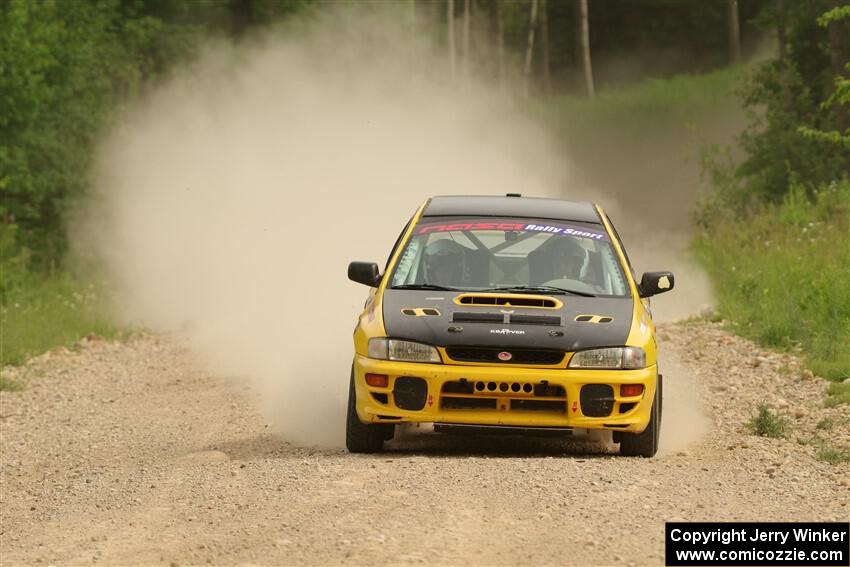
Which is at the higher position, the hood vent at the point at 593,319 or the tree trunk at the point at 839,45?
the tree trunk at the point at 839,45

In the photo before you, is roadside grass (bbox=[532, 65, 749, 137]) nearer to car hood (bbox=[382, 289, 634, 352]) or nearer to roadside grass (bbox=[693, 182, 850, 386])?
roadside grass (bbox=[693, 182, 850, 386])

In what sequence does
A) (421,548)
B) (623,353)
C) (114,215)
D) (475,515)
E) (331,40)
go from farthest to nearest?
(331,40)
(114,215)
(623,353)
(475,515)
(421,548)

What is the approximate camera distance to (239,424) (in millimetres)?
12773

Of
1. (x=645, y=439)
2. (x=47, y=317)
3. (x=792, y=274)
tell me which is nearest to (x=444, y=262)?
(x=645, y=439)

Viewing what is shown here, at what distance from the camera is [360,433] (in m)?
10.2

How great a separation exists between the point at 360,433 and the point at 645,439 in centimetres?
182

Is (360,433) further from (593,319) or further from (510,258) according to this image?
(510,258)

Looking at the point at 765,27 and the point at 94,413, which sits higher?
the point at 765,27

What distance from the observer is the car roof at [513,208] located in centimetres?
1140

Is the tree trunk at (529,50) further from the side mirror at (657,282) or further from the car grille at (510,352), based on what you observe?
the car grille at (510,352)

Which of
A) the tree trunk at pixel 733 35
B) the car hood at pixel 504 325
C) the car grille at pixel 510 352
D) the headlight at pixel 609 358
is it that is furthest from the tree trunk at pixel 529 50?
the car grille at pixel 510 352

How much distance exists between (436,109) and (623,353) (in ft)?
126

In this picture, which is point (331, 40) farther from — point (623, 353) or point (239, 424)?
point (623, 353)

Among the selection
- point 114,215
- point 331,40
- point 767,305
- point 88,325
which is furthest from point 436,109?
point 767,305
